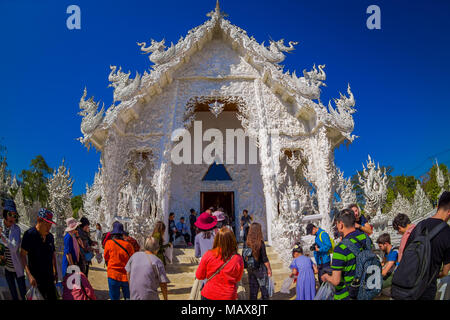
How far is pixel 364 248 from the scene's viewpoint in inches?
108

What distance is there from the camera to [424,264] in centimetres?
246

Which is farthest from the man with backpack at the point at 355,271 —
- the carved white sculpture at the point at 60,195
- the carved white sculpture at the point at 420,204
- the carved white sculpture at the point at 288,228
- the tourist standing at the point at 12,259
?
the carved white sculpture at the point at 420,204

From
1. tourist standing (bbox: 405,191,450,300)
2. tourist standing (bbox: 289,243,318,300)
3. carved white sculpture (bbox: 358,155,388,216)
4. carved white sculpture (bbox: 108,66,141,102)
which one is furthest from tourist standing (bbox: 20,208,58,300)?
carved white sculpture (bbox: 358,155,388,216)

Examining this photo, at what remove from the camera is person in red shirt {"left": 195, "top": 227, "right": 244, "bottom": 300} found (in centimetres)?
280

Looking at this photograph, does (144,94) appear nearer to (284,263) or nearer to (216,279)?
(284,263)

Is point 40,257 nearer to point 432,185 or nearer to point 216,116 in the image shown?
point 216,116

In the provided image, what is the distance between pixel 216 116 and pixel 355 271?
7.47 meters

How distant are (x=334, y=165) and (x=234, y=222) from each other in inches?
164

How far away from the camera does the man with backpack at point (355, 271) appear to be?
8.55ft

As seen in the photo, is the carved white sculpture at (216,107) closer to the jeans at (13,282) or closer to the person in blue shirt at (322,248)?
the person in blue shirt at (322,248)

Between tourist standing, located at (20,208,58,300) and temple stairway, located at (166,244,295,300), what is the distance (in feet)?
8.65

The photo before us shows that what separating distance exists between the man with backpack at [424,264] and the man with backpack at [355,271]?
0.17 meters

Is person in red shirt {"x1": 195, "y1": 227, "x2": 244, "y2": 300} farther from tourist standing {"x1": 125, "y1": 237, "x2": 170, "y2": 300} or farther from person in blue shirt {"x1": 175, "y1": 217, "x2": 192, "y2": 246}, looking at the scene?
person in blue shirt {"x1": 175, "y1": 217, "x2": 192, "y2": 246}

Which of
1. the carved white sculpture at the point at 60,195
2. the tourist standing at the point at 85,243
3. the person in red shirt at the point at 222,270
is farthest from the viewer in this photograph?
the carved white sculpture at the point at 60,195
